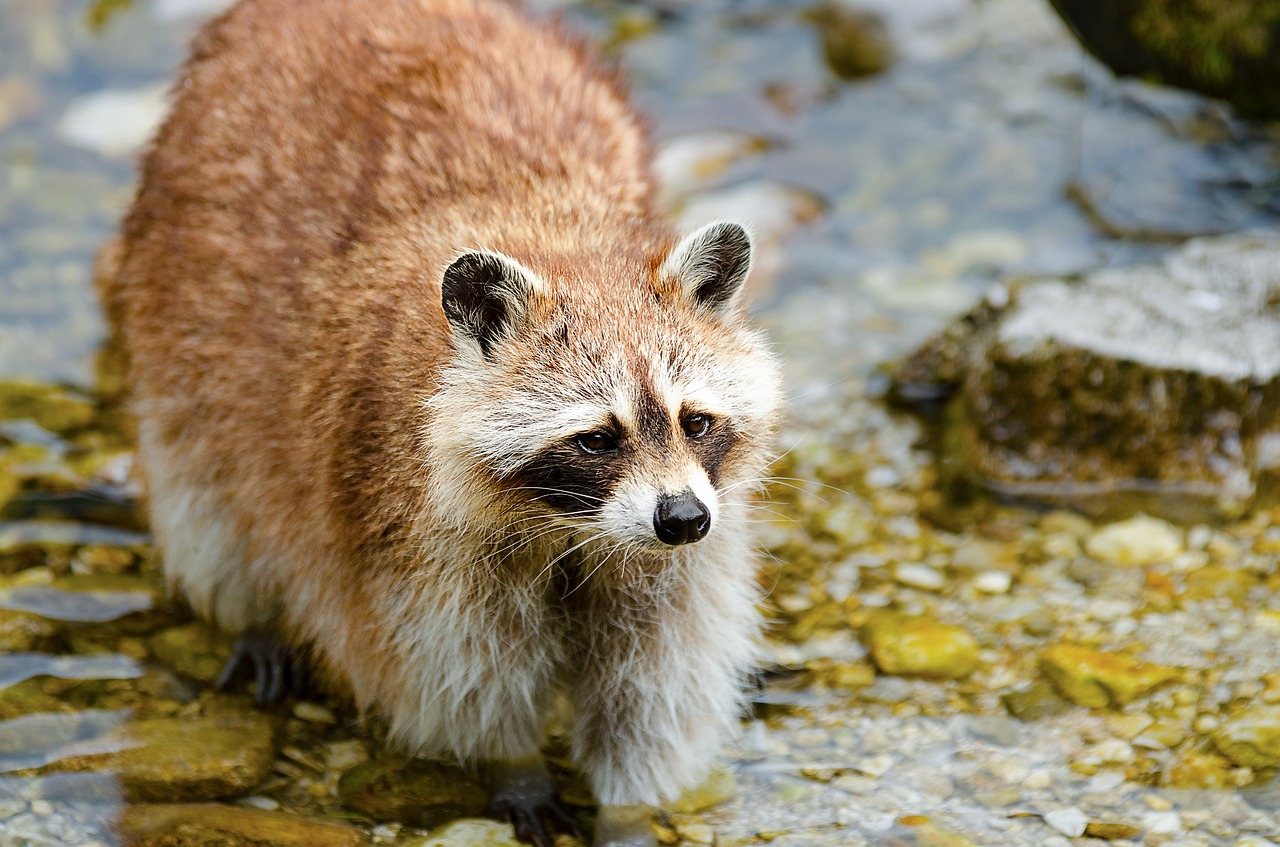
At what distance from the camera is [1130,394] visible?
6.14m

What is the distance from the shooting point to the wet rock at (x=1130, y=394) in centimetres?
608

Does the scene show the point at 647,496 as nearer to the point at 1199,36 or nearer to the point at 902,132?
the point at 1199,36

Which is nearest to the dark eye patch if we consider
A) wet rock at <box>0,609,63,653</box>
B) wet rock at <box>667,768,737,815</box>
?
wet rock at <box>667,768,737,815</box>

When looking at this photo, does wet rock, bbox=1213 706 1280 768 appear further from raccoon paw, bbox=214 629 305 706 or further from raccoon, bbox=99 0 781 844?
raccoon paw, bbox=214 629 305 706

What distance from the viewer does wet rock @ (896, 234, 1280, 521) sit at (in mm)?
6078

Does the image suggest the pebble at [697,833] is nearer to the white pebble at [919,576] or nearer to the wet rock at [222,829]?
the wet rock at [222,829]

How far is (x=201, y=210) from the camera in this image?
17.6ft

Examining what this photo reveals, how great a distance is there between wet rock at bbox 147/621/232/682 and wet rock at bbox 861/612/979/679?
8.49 feet

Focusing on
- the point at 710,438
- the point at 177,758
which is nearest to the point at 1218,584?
the point at 710,438

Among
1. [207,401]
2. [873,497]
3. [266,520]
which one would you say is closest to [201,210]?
[207,401]

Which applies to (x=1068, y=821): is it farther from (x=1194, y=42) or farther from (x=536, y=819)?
(x=1194, y=42)

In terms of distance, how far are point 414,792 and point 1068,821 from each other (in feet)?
7.28

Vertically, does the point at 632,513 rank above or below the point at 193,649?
above

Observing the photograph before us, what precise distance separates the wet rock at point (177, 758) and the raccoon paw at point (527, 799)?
0.83 m
